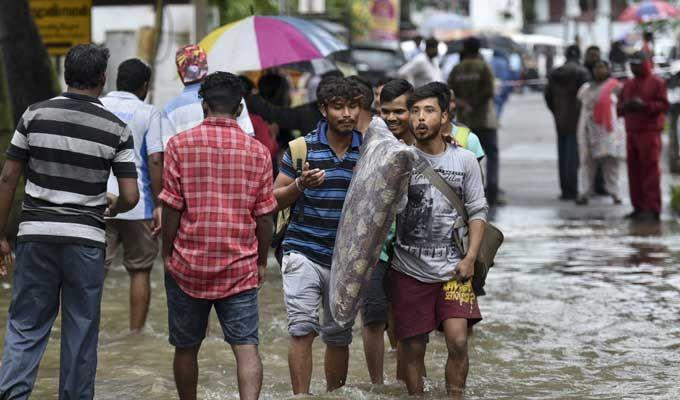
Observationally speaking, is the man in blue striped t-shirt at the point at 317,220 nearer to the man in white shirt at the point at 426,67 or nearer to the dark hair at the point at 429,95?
the dark hair at the point at 429,95

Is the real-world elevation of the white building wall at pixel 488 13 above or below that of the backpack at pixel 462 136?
above

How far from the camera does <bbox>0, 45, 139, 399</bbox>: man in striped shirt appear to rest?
6.43 m

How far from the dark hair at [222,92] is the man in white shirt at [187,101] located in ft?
6.82

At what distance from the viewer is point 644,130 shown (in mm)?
15641

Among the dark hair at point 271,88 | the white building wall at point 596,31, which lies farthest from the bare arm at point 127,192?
the white building wall at point 596,31

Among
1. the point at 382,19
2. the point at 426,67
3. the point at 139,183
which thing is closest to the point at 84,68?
the point at 139,183

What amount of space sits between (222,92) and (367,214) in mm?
892

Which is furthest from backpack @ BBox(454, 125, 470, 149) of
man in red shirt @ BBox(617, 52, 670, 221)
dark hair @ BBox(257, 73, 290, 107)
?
man in red shirt @ BBox(617, 52, 670, 221)

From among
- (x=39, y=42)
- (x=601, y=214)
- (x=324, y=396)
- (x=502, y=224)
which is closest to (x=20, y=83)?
(x=39, y=42)

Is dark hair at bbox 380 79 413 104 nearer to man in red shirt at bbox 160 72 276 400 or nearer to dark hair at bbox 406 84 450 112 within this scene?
dark hair at bbox 406 84 450 112

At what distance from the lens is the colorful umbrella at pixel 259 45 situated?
434 inches

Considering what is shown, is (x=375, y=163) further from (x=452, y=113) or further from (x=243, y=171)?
(x=452, y=113)

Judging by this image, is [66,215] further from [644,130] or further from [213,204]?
[644,130]

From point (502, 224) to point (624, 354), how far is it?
6.88 metres
